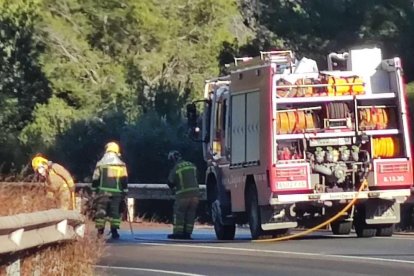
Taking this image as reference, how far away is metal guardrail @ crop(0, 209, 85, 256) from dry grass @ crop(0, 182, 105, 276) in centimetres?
16

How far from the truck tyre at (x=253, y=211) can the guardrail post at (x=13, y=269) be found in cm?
1020

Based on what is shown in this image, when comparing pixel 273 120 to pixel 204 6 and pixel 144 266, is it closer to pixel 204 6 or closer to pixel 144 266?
pixel 144 266

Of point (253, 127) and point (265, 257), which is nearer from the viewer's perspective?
point (265, 257)

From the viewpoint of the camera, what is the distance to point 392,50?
39156 mm

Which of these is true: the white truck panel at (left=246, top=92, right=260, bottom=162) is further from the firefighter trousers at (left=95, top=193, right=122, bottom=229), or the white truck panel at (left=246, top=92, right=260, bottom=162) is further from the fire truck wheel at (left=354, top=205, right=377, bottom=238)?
the firefighter trousers at (left=95, top=193, right=122, bottom=229)

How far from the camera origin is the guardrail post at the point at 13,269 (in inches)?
465

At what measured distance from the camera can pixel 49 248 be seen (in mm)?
12938

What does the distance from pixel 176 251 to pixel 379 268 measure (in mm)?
4710

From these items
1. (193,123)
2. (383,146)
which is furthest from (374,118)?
(193,123)

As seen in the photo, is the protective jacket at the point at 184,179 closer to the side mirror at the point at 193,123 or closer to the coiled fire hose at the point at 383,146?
the side mirror at the point at 193,123

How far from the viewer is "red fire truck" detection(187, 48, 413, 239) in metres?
21.2

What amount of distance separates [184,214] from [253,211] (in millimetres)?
2119

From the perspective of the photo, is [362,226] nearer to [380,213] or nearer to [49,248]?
[380,213]

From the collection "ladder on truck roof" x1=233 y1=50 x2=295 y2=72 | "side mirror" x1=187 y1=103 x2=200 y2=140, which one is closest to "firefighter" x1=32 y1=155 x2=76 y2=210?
"ladder on truck roof" x1=233 y1=50 x2=295 y2=72
